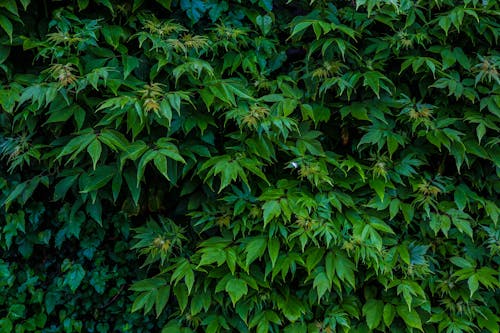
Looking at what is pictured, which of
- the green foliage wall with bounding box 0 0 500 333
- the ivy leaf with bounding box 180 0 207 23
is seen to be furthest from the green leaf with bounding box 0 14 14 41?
the ivy leaf with bounding box 180 0 207 23

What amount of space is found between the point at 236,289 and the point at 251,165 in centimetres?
62

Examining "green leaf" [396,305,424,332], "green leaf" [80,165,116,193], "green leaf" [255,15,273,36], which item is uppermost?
"green leaf" [255,15,273,36]

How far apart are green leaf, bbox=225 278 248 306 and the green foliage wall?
1cm

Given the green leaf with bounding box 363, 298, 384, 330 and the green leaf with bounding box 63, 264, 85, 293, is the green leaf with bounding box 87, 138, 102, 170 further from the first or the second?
the green leaf with bounding box 363, 298, 384, 330

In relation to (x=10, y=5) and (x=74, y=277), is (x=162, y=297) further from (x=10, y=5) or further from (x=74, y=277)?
(x=10, y=5)

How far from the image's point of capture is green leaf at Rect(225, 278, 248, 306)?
2469mm

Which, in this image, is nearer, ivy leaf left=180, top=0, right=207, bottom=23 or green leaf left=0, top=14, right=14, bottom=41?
green leaf left=0, top=14, right=14, bottom=41

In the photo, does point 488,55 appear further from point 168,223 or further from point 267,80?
point 168,223

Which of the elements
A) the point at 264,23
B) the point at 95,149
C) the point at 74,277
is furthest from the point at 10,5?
the point at 74,277

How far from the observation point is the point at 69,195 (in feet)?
10.0

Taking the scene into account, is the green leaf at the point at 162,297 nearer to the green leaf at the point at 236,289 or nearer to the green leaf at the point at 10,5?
the green leaf at the point at 236,289

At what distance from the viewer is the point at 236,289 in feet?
8.20

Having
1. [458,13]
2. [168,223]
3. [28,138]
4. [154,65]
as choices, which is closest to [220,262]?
[168,223]

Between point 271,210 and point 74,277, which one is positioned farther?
point 74,277
